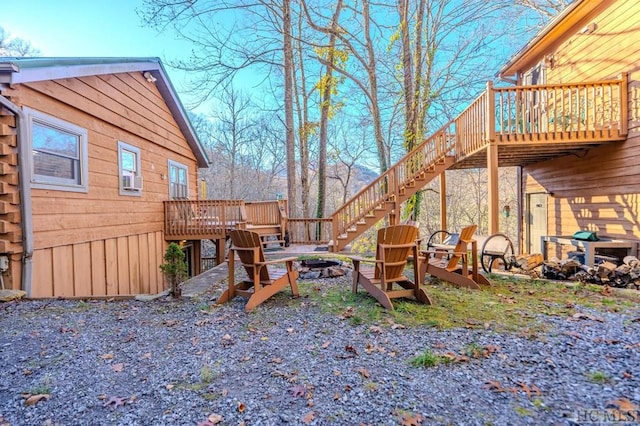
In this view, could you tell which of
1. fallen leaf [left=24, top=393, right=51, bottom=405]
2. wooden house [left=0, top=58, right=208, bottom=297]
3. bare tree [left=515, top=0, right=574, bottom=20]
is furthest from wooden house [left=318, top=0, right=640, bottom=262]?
fallen leaf [left=24, top=393, right=51, bottom=405]

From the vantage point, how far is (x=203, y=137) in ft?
77.9

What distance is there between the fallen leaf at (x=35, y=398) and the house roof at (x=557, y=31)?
10251 mm

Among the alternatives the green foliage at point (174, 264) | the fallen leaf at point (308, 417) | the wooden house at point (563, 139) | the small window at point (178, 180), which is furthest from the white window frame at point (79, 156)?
the wooden house at point (563, 139)

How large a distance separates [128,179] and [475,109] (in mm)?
8413

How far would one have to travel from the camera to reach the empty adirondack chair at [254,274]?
423cm

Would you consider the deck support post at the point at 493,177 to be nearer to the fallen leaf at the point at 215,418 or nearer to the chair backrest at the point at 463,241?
the chair backrest at the point at 463,241

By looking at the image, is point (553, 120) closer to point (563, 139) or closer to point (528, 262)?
point (563, 139)

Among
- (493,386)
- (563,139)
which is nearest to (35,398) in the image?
(493,386)

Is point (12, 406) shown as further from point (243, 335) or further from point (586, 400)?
point (586, 400)

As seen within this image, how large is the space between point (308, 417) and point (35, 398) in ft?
6.07

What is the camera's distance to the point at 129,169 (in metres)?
8.02

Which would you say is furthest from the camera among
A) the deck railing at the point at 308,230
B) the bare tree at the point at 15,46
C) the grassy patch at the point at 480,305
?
the bare tree at the point at 15,46

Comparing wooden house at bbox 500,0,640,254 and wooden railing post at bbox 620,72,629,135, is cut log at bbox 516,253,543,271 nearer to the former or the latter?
wooden house at bbox 500,0,640,254

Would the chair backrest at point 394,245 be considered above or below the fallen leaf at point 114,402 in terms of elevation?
above
